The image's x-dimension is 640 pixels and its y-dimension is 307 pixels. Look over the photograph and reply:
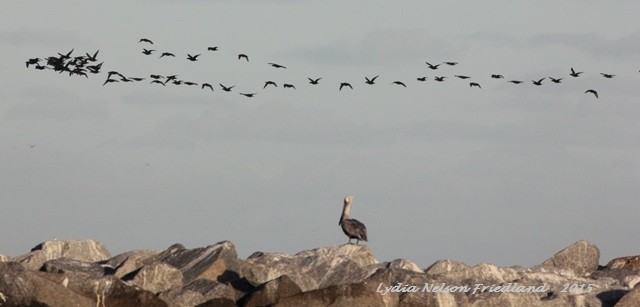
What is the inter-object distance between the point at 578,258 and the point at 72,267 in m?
15.4

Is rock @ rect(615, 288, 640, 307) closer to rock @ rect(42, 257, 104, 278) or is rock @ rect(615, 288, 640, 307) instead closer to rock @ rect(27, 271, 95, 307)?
rock @ rect(42, 257, 104, 278)

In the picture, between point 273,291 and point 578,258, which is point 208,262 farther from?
point 578,258

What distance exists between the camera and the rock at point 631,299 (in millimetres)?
35906

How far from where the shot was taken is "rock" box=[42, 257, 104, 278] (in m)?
35.7

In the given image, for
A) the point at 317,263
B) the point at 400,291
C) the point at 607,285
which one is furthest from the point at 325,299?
the point at 607,285

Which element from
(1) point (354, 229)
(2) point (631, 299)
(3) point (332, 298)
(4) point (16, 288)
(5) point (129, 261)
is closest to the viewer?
(4) point (16, 288)

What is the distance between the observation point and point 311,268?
37.9 meters

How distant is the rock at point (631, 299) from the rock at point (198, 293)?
8737 millimetres

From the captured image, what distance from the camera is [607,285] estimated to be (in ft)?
133

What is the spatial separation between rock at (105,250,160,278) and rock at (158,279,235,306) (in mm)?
2995

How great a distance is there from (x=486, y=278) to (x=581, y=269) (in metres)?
6.92

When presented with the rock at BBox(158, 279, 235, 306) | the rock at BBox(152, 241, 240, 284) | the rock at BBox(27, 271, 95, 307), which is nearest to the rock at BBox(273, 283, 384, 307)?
the rock at BBox(158, 279, 235, 306)

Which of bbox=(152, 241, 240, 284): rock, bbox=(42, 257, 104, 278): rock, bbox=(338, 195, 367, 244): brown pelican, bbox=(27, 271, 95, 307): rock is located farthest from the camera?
bbox=(338, 195, 367, 244): brown pelican

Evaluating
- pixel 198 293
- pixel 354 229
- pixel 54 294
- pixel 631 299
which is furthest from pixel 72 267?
pixel 631 299
